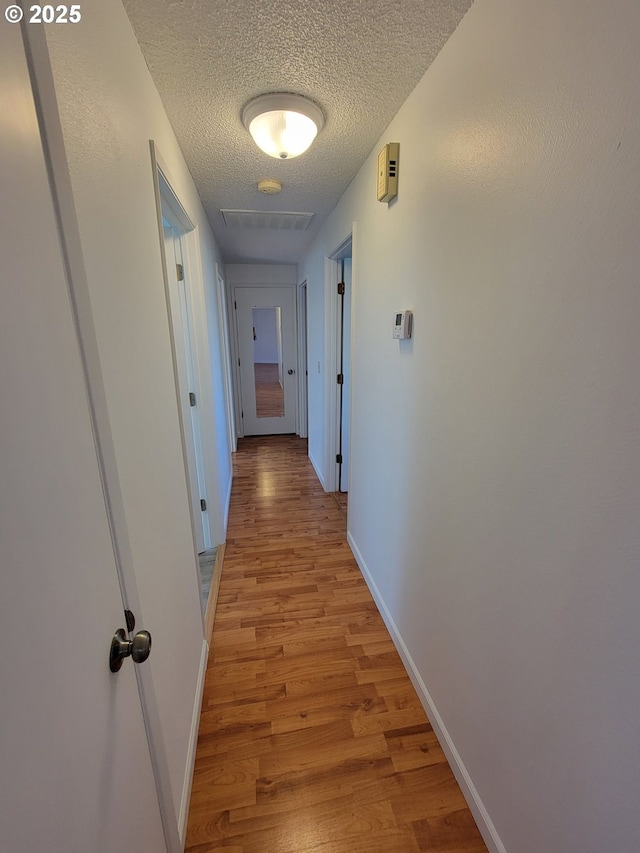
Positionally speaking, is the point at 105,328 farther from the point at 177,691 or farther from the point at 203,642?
the point at 203,642

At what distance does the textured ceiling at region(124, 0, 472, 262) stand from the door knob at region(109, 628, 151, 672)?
150 cm

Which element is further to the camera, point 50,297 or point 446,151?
point 446,151

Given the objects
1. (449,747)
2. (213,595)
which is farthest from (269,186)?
(449,747)

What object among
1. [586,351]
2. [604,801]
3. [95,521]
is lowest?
[604,801]

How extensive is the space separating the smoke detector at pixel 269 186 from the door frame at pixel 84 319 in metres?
1.69

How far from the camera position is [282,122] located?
135cm

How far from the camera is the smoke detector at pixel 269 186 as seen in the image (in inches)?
77.9

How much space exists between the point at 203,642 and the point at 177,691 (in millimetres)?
497

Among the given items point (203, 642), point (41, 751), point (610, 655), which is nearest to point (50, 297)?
point (41, 751)

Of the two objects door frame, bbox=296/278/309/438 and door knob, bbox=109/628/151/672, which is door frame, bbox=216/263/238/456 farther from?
door knob, bbox=109/628/151/672

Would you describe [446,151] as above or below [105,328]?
above

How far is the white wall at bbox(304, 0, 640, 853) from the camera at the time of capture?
61cm

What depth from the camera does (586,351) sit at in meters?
0.67

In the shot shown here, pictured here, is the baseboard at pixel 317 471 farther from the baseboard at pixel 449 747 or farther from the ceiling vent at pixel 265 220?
the ceiling vent at pixel 265 220
